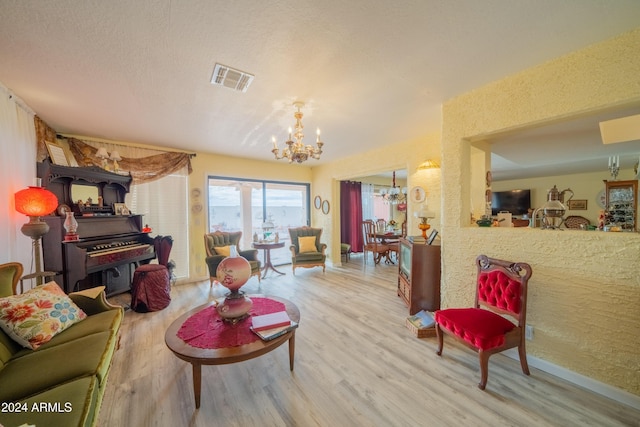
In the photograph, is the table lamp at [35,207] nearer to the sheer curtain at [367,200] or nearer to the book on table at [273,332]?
the book on table at [273,332]

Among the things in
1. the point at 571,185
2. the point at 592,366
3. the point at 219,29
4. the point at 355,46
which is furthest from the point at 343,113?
the point at 571,185

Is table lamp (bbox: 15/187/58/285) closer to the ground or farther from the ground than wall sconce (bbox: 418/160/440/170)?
closer to the ground

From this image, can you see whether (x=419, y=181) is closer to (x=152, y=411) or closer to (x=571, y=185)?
(x=152, y=411)

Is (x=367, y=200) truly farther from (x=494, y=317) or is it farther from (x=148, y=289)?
(x=148, y=289)

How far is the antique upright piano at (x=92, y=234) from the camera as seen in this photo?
253 centimetres

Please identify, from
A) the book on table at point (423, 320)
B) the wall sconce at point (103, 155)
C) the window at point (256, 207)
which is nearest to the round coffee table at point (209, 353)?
the book on table at point (423, 320)

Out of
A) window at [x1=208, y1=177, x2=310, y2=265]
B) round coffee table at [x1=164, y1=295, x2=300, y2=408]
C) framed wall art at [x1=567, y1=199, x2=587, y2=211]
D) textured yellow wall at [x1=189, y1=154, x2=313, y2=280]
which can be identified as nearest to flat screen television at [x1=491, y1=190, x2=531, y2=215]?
framed wall art at [x1=567, y1=199, x2=587, y2=211]

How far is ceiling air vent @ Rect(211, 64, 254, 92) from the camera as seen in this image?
1880mm

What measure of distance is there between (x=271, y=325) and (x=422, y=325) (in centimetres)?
163

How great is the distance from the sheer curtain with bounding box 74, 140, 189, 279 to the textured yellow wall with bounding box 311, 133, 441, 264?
3.02m

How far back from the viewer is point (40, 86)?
2.07 m

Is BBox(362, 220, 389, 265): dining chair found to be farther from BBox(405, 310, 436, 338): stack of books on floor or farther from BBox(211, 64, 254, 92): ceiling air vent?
BBox(211, 64, 254, 92): ceiling air vent

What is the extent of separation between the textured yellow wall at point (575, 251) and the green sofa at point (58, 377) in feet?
9.67

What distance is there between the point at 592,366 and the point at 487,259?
3.15 ft
